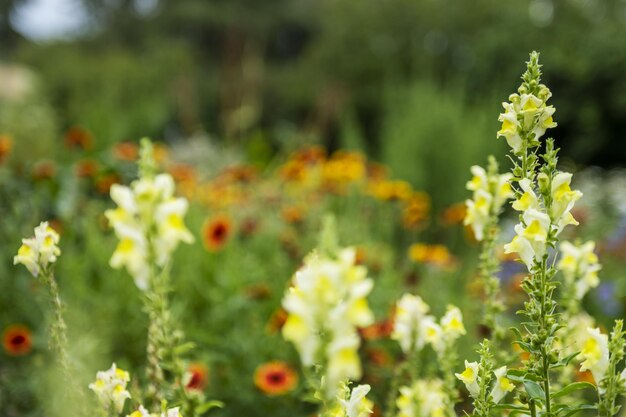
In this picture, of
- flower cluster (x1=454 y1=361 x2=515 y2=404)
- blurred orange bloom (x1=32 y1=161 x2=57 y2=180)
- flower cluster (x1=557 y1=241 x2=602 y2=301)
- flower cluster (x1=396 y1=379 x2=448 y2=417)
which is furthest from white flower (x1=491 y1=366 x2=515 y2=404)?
blurred orange bloom (x1=32 y1=161 x2=57 y2=180)

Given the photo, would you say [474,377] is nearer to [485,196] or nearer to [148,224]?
[485,196]

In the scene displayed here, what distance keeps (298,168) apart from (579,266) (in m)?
3.35

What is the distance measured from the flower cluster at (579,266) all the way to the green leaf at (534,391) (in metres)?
0.39

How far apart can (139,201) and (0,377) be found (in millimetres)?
1765

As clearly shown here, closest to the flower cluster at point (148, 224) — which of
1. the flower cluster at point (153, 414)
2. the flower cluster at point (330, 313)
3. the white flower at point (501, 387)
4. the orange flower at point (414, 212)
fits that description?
the flower cluster at point (330, 313)

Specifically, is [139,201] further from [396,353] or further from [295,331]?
[396,353]

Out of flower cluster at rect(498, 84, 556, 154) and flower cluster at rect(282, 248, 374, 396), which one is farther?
flower cluster at rect(498, 84, 556, 154)

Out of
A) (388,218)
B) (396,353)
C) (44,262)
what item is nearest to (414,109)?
(388,218)

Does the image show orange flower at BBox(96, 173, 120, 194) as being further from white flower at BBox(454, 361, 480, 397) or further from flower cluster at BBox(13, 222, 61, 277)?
white flower at BBox(454, 361, 480, 397)

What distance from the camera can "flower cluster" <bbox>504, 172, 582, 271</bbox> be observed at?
117 centimetres

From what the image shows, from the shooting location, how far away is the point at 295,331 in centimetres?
88

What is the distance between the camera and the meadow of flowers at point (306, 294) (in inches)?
42.1

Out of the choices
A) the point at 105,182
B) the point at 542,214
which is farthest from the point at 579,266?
the point at 105,182

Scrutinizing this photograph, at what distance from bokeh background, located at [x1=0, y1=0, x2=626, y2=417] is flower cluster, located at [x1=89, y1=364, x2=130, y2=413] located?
642mm
